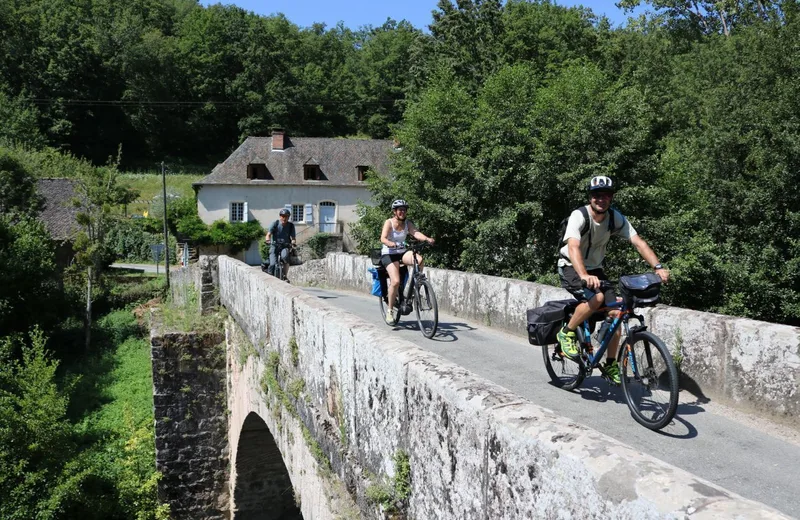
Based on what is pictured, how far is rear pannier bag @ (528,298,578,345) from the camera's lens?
5.43 metres

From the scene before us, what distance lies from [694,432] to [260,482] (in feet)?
30.3

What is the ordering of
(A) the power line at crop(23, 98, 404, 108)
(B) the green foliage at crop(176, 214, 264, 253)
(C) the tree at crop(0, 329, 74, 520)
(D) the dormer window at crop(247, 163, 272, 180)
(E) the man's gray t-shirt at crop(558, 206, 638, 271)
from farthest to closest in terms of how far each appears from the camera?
(A) the power line at crop(23, 98, 404, 108) < (D) the dormer window at crop(247, 163, 272, 180) < (B) the green foliage at crop(176, 214, 264, 253) < (C) the tree at crop(0, 329, 74, 520) < (E) the man's gray t-shirt at crop(558, 206, 638, 271)

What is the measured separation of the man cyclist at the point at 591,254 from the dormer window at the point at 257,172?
1737 inches

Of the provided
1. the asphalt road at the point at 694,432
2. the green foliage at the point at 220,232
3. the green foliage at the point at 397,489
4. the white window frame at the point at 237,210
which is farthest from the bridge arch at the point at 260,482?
the white window frame at the point at 237,210

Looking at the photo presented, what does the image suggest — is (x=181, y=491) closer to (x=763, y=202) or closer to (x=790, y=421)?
(x=790, y=421)

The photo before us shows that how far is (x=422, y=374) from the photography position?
10.3ft

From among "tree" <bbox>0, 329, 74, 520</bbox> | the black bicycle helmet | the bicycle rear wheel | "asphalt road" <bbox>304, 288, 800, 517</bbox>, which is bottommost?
"tree" <bbox>0, 329, 74, 520</bbox>

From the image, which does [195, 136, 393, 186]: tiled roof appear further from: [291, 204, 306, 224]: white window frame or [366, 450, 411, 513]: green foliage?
[366, 450, 411, 513]: green foliage

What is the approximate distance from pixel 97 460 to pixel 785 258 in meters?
20.9

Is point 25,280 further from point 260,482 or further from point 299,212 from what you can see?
point 260,482

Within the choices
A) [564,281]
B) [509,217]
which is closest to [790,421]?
[564,281]

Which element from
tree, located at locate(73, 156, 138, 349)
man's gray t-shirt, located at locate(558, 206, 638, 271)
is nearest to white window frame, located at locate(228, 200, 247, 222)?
tree, located at locate(73, 156, 138, 349)

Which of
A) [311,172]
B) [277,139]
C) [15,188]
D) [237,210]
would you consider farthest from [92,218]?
[277,139]

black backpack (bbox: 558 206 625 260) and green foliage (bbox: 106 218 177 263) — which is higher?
black backpack (bbox: 558 206 625 260)
